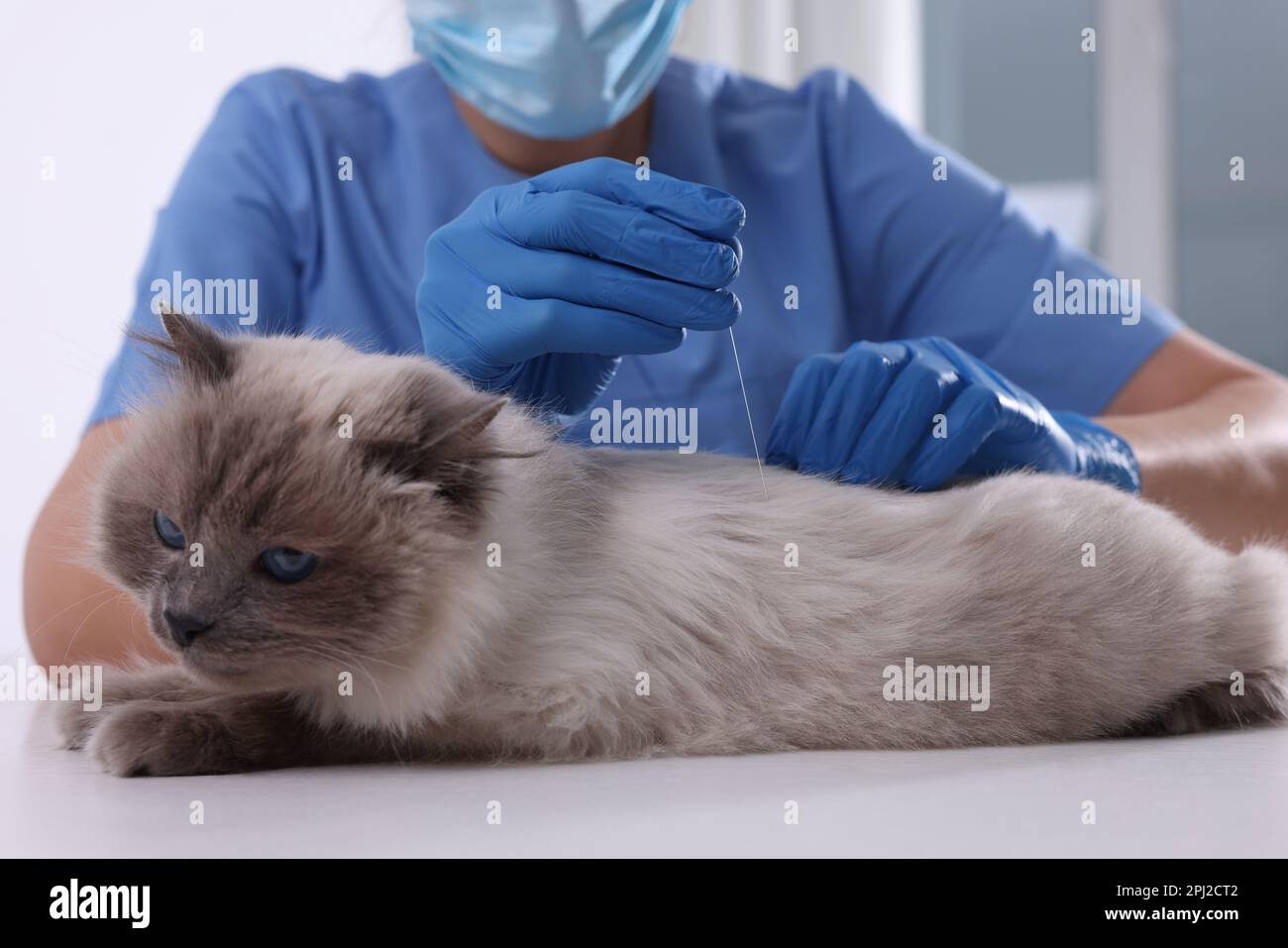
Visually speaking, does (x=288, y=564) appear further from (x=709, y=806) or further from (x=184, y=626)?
(x=709, y=806)

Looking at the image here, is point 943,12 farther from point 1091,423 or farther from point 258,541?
point 258,541

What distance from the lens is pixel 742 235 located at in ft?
6.32

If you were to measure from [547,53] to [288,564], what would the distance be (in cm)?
102

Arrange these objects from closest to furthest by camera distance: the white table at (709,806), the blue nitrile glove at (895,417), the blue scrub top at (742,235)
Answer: the white table at (709,806) < the blue nitrile glove at (895,417) < the blue scrub top at (742,235)

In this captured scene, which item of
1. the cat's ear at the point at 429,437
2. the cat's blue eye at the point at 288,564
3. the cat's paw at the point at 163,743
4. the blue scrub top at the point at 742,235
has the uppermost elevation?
the blue scrub top at the point at 742,235

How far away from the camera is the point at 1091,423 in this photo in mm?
1538

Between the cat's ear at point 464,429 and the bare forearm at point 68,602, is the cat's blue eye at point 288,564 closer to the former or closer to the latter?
the cat's ear at point 464,429

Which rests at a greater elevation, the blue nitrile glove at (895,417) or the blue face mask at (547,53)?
the blue face mask at (547,53)

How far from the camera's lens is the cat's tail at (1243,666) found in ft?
3.73

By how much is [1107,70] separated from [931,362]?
2619 mm

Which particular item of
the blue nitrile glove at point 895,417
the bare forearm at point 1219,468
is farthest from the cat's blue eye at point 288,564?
the bare forearm at point 1219,468

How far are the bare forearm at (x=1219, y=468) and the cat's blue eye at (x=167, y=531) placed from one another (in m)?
1.28
